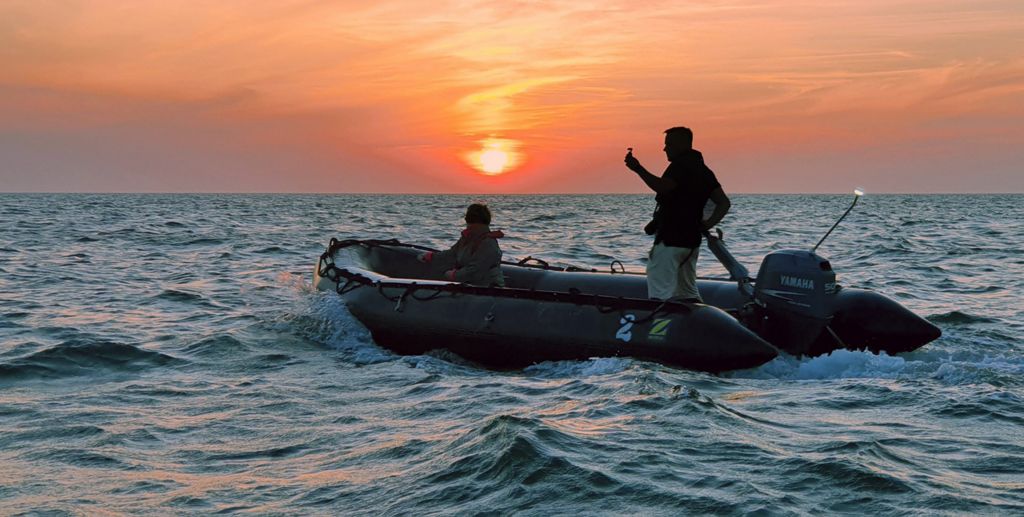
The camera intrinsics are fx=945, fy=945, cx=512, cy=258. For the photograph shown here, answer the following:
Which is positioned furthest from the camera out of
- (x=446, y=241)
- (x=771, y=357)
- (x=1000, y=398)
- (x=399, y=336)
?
(x=446, y=241)

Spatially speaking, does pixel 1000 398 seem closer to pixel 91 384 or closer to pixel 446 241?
pixel 91 384

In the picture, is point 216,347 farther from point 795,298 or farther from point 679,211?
point 795,298

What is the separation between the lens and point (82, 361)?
27.7 ft

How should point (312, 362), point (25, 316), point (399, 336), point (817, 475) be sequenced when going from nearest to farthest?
1. point (817, 475)
2. point (312, 362)
3. point (399, 336)
4. point (25, 316)

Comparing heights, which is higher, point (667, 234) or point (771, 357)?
point (667, 234)

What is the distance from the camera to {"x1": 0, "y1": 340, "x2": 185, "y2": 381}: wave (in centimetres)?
790

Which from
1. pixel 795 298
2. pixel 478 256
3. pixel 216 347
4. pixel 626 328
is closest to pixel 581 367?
pixel 626 328

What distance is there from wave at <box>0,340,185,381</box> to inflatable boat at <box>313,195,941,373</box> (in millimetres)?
2242

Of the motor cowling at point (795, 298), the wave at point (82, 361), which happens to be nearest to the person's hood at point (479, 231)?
the motor cowling at point (795, 298)

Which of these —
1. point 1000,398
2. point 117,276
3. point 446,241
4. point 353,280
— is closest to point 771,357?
point 1000,398

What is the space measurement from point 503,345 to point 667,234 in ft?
5.79

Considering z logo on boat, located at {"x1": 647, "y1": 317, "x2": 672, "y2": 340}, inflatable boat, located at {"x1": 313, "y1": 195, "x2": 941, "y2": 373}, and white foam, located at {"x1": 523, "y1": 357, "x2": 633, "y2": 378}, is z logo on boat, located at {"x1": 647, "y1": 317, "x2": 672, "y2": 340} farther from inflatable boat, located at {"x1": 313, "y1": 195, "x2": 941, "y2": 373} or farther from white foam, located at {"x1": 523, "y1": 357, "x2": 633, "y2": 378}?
white foam, located at {"x1": 523, "y1": 357, "x2": 633, "y2": 378}

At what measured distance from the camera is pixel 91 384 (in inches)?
298

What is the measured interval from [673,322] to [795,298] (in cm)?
116
